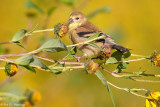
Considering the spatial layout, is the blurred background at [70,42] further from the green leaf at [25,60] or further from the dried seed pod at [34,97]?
the green leaf at [25,60]

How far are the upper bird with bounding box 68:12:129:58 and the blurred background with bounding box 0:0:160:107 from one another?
13 cm

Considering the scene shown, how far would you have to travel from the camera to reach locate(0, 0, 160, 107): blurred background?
3055 mm

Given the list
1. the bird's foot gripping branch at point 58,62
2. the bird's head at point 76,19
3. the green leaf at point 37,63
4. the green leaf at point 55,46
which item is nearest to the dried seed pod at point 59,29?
the bird's foot gripping branch at point 58,62

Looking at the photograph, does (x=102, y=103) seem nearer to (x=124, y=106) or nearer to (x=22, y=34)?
(x=124, y=106)

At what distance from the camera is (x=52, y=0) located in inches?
128

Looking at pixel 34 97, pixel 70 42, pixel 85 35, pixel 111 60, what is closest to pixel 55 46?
pixel 111 60

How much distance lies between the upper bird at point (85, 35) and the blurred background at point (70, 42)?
13 centimetres

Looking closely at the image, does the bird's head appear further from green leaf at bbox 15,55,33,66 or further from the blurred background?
green leaf at bbox 15,55,33,66

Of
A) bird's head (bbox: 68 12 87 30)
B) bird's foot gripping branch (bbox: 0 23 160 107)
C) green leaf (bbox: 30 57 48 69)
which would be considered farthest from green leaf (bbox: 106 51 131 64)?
bird's head (bbox: 68 12 87 30)

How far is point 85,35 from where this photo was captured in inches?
106

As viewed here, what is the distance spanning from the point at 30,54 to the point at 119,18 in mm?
4979

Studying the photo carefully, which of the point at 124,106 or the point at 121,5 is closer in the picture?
the point at 124,106

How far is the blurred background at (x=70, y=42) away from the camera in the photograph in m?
3.05

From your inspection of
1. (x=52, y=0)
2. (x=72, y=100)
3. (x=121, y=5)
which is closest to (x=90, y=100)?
(x=72, y=100)
